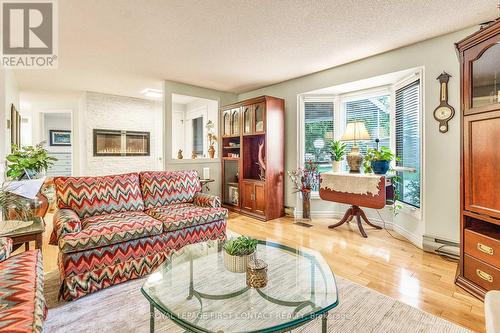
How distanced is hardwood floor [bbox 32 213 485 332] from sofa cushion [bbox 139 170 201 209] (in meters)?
1.00

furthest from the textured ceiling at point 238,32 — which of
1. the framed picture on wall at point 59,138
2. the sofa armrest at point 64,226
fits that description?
the framed picture on wall at point 59,138

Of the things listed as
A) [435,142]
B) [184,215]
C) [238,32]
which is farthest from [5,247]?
[435,142]

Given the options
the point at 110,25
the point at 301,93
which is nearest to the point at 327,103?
the point at 301,93

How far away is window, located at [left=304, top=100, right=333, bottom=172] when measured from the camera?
14.1 feet

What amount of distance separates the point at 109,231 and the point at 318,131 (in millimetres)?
3484

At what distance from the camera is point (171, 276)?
61.3 inches

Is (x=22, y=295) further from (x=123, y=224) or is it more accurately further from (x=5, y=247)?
(x=123, y=224)

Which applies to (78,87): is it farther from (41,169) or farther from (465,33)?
(465,33)

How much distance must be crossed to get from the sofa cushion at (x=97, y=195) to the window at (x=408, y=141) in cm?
340

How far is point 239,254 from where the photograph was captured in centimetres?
155

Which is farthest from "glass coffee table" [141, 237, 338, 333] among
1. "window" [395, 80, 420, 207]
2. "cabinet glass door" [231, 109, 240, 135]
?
"cabinet glass door" [231, 109, 240, 135]

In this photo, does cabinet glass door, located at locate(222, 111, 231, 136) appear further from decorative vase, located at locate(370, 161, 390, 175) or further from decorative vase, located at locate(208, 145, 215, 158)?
decorative vase, located at locate(370, 161, 390, 175)

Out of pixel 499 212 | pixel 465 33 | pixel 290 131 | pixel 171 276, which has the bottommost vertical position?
pixel 171 276

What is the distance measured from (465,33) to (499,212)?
194 centimetres
